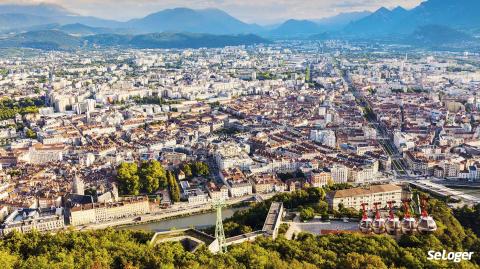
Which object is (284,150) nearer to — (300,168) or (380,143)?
(300,168)

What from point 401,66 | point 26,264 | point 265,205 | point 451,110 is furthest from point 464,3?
point 26,264

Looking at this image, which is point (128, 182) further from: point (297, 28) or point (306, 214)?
point (297, 28)

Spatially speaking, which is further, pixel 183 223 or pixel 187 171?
pixel 187 171

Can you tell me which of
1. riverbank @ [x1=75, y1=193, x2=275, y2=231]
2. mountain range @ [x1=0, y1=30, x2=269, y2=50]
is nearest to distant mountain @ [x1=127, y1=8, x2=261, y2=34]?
mountain range @ [x1=0, y1=30, x2=269, y2=50]

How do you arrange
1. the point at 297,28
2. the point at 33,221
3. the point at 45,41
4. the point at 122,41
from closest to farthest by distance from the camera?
the point at 33,221
the point at 45,41
the point at 122,41
the point at 297,28

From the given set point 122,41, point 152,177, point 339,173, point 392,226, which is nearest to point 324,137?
point 339,173

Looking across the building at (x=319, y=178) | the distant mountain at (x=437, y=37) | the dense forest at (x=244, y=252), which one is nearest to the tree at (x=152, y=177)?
the dense forest at (x=244, y=252)

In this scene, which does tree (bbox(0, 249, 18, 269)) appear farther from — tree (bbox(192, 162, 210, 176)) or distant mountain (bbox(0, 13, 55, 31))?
distant mountain (bbox(0, 13, 55, 31))

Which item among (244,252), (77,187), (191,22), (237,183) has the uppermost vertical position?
(191,22)
